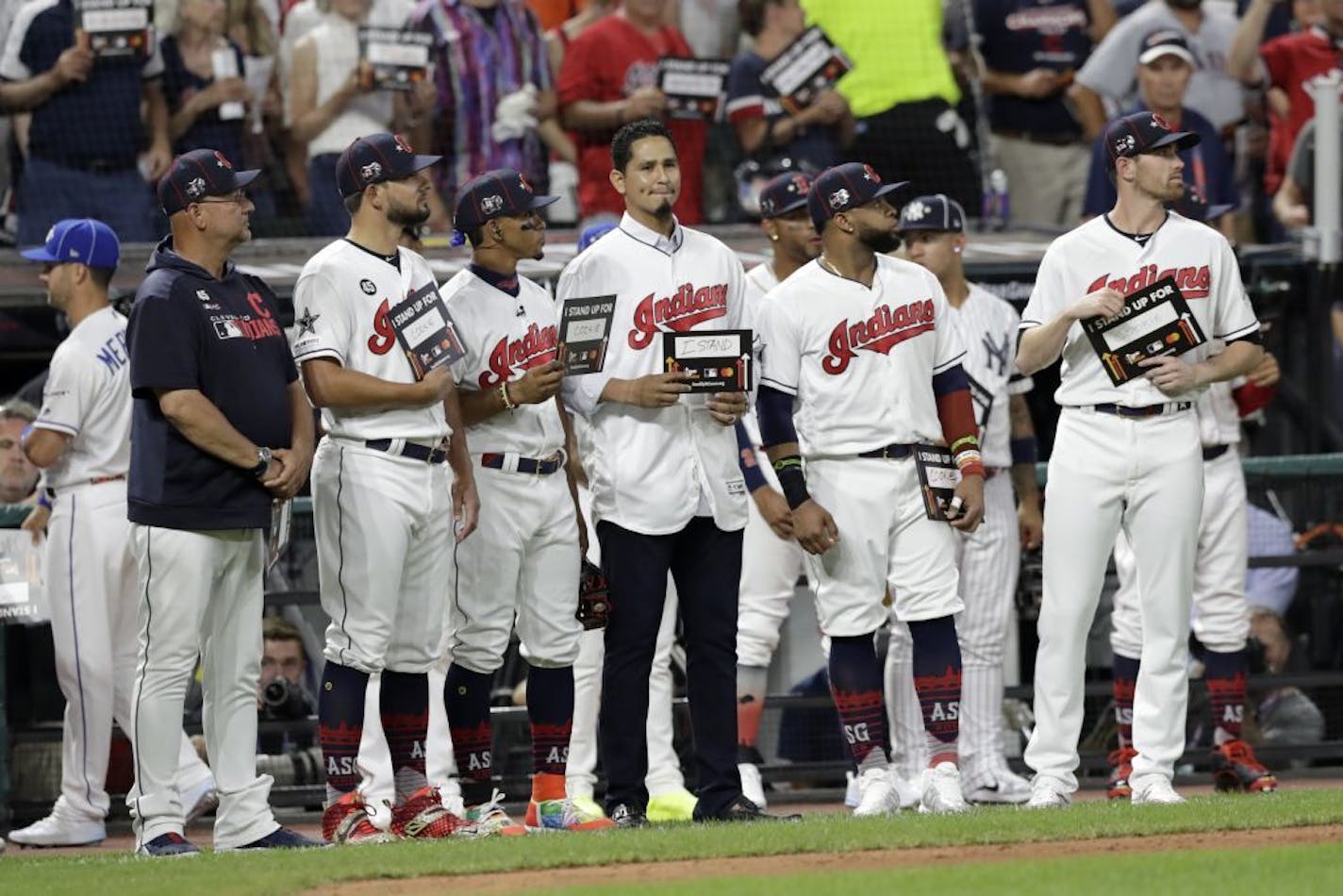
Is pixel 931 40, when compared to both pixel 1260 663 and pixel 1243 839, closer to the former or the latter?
pixel 1260 663

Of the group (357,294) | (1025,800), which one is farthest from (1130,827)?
(357,294)

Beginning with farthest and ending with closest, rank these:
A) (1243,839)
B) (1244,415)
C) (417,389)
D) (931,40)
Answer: (931,40) < (1244,415) < (417,389) < (1243,839)

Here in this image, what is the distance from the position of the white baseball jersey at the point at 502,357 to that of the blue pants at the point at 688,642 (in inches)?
14.8

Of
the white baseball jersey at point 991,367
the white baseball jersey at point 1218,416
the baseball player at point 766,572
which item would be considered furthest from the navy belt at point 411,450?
the white baseball jersey at point 1218,416

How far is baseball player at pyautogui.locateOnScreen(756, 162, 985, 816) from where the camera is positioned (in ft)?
24.0

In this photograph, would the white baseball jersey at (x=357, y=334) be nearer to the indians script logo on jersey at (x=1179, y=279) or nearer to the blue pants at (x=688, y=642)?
the blue pants at (x=688, y=642)

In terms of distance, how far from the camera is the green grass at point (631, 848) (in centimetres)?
591

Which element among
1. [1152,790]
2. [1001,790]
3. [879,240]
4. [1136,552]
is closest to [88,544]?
[879,240]

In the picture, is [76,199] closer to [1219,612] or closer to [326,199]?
[326,199]

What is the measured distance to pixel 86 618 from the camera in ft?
27.2

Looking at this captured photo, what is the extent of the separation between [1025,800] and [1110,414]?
6.00ft

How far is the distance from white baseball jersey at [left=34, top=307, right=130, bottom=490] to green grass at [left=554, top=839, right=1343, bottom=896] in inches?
133

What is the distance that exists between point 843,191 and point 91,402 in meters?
2.84

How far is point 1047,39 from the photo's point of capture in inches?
482
